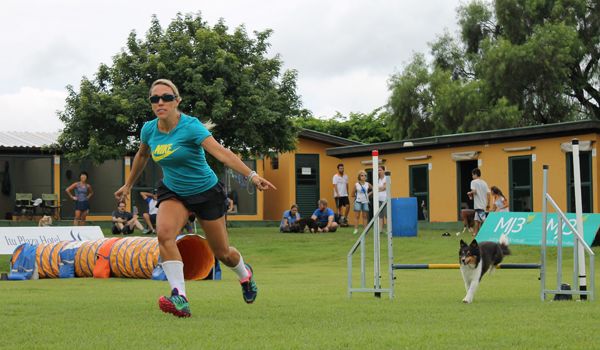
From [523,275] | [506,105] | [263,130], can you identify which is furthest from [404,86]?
[523,275]

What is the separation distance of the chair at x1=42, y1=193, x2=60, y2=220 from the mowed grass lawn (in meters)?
22.0

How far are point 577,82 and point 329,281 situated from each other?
38224 millimetres

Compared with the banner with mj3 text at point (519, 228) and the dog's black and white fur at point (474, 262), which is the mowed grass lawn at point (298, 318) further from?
the banner with mj3 text at point (519, 228)

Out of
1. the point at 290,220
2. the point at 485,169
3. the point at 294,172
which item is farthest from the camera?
the point at 294,172

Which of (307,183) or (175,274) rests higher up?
(307,183)

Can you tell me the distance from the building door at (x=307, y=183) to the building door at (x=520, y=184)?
11986 mm

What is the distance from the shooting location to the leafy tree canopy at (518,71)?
48.8 meters

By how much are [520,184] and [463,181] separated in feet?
10.1

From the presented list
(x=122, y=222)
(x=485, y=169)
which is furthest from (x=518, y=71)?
(x=122, y=222)

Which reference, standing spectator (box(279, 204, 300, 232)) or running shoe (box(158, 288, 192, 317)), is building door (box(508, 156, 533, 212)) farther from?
running shoe (box(158, 288, 192, 317))

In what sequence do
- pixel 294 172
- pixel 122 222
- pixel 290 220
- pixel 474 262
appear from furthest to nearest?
1. pixel 294 172
2. pixel 290 220
3. pixel 122 222
4. pixel 474 262

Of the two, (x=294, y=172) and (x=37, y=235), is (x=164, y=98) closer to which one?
(x=37, y=235)

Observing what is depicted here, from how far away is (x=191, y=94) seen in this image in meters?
32.6

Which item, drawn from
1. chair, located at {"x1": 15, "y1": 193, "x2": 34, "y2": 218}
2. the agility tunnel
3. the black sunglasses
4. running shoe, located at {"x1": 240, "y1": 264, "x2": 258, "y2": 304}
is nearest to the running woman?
the black sunglasses
